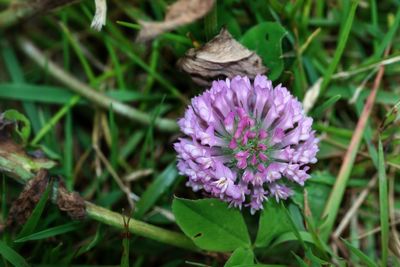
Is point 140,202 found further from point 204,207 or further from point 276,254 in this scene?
point 276,254

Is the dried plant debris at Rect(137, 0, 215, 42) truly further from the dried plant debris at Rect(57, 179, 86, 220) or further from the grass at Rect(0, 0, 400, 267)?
the dried plant debris at Rect(57, 179, 86, 220)

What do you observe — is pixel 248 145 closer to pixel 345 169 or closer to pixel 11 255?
pixel 345 169

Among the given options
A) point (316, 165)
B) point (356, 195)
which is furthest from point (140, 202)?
point (356, 195)

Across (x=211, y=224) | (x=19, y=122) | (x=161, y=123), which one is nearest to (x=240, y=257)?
(x=211, y=224)

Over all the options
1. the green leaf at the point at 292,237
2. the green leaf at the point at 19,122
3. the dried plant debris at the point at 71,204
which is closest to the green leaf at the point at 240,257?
the green leaf at the point at 292,237

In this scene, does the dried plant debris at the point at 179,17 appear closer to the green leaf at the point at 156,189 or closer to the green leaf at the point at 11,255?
the green leaf at the point at 156,189

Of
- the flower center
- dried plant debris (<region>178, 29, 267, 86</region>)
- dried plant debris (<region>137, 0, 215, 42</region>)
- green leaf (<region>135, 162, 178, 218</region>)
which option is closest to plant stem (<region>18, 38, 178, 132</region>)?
green leaf (<region>135, 162, 178, 218</region>)
